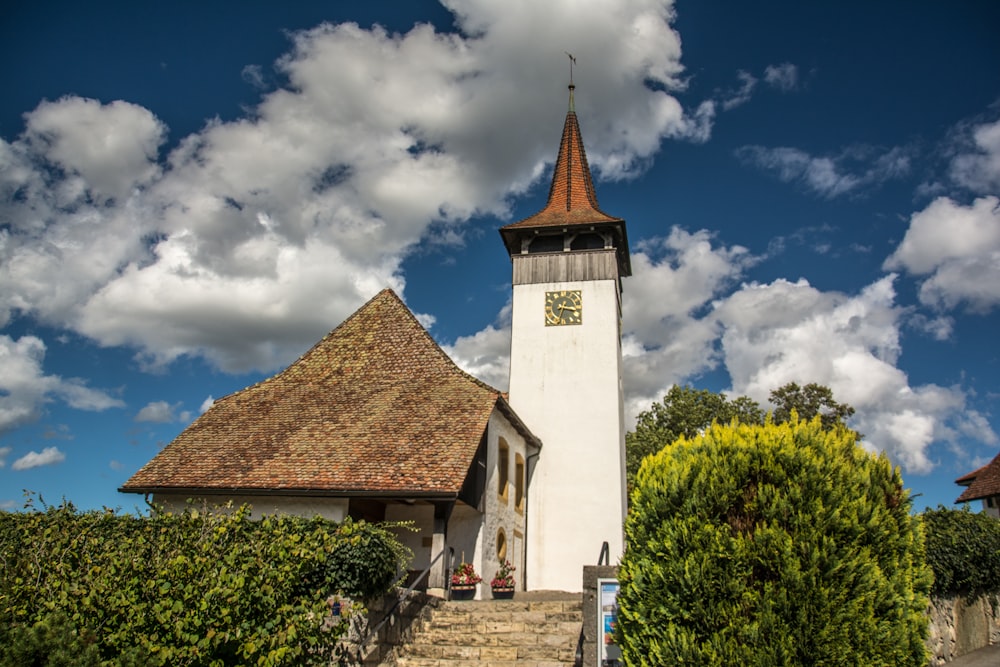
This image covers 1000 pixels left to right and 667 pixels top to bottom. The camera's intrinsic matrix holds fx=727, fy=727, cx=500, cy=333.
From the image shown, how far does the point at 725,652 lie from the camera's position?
19.0 ft

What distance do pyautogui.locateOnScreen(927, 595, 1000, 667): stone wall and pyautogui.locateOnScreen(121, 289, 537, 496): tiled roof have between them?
8365 millimetres

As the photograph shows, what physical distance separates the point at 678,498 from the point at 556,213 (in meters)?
19.1

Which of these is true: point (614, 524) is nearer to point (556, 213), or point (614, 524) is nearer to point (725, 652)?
point (556, 213)

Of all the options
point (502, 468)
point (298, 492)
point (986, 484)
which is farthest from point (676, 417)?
point (298, 492)

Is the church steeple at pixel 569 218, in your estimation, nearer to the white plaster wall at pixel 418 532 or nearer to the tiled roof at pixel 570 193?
the tiled roof at pixel 570 193

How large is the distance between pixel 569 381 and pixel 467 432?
294 inches

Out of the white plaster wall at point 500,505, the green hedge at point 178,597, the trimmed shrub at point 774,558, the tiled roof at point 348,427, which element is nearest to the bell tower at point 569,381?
the white plaster wall at point 500,505

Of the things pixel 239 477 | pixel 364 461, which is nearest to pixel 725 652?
pixel 364 461

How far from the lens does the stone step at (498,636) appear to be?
10641 mm

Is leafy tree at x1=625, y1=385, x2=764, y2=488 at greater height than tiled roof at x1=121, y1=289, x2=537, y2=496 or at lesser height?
greater

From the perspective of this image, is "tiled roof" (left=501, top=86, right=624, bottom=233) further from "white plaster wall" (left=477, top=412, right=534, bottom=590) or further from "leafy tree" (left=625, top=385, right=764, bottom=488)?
"leafy tree" (left=625, top=385, right=764, bottom=488)

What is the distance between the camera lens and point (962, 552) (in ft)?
42.3

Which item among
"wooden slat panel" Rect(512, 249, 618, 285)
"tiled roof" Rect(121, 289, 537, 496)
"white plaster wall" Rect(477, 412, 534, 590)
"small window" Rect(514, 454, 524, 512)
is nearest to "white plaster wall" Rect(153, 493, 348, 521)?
"tiled roof" Rect(121, 289, 537, 496)

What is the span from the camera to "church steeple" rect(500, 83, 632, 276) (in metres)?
23.1
